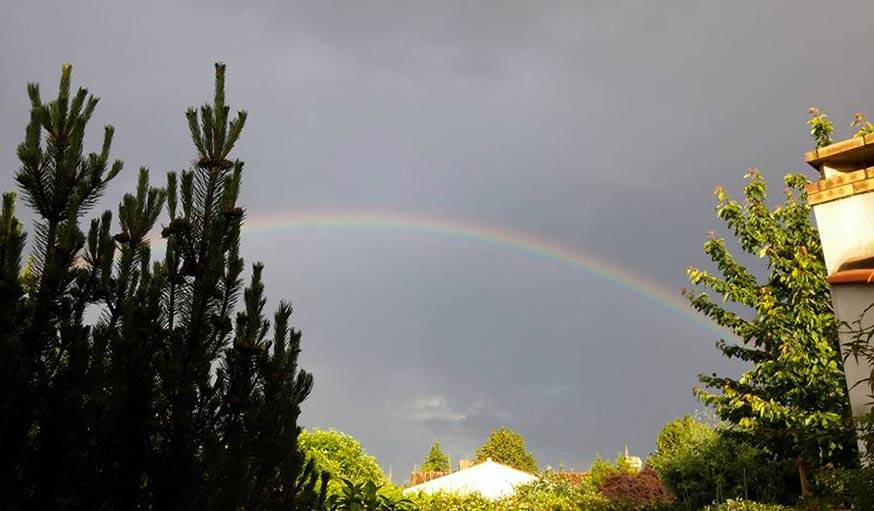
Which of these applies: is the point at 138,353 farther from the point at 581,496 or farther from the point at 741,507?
the point at 581,496

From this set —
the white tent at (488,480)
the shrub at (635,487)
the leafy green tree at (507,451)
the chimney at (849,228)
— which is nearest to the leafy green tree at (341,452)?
the white tent at (488,480)

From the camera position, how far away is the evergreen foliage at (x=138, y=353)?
4.16 metres

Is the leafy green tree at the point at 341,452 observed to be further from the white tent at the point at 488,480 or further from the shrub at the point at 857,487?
the shrub at the point at 857,487

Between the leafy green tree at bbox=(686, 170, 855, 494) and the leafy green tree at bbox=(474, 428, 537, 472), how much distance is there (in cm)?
2401

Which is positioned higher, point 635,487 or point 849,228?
point 849,228

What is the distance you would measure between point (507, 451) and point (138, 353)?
1474 inches

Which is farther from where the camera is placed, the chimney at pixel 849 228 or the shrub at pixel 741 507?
A: the shrub at pixel 741 507

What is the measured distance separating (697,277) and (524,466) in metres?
25.3

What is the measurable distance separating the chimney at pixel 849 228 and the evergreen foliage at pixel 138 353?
8687 mm

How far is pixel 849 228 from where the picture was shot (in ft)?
35.8

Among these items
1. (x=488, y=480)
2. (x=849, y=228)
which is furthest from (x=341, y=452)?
(x=849, y=228)

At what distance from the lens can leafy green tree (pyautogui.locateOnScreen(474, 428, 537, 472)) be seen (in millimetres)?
39500

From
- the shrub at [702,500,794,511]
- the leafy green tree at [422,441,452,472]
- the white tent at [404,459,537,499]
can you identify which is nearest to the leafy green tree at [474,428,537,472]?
the leafy green tree at [422,441,452,472]

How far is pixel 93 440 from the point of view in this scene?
14.6 feet
